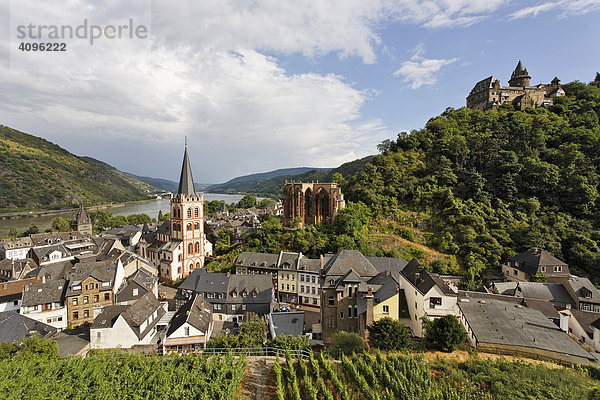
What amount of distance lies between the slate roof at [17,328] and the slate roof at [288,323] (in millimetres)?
18173

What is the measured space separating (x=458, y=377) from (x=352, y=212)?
29.5 meters

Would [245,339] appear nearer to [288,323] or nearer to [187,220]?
[288,323]

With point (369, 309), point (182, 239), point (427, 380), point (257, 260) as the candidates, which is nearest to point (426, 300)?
point (369, 309)

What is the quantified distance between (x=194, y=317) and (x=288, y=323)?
841cm

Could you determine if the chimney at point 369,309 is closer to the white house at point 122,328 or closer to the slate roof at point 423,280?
the slate roof at point 423,280

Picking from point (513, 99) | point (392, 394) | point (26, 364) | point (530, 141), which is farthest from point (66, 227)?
point (513, 99)

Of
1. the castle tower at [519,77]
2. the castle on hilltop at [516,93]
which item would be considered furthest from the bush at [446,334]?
the castle tower at [519,77]

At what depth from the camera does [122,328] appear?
22219 millimetres

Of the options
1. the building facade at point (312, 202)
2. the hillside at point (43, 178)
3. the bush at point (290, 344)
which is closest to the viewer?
the bush at point (290, 344)

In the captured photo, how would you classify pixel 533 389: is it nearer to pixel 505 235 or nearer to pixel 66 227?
pixel 505 235

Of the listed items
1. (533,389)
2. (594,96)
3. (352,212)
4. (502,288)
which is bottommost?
(502,288)

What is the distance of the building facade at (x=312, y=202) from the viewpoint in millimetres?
45469

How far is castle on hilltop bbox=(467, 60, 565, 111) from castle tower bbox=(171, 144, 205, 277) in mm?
71849

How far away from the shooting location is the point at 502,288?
29.2 m
